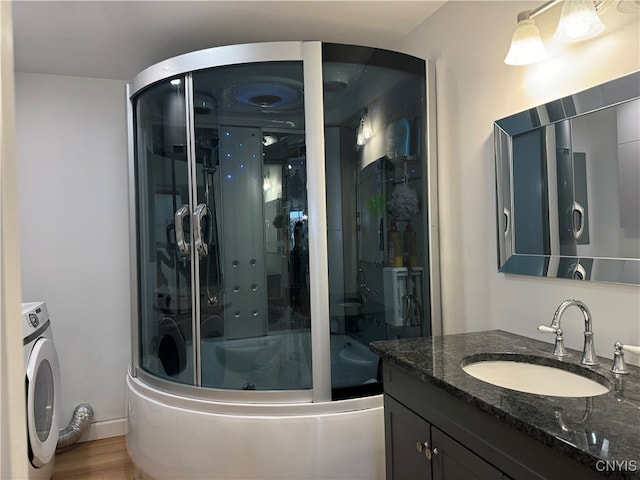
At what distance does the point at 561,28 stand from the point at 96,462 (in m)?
3.05

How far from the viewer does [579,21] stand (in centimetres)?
128

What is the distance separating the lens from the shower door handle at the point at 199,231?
2092 mm

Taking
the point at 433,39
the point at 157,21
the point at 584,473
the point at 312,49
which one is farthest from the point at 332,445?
the point at 157,21

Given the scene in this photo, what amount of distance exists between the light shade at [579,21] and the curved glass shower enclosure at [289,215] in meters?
0.85

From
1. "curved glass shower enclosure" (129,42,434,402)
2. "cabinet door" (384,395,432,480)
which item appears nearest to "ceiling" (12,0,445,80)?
"curved glass shower enclosure" (129,42,434,402)

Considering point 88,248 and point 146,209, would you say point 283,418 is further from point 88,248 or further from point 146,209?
point 88,248

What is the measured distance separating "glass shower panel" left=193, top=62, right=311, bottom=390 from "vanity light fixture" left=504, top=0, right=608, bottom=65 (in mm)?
914

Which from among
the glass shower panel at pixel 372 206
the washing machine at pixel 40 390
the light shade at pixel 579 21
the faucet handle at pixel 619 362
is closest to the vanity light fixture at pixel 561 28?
the light shade at pixel 579 21

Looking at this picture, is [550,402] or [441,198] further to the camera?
[441,198]

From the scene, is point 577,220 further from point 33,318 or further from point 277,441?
point 33,318

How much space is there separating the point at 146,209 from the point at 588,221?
2016 mm

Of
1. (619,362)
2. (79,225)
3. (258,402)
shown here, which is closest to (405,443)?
(619,362)

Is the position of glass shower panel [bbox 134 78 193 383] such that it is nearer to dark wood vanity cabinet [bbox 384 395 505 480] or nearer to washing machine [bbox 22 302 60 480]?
washing machine [bbox 22 302 60 480]

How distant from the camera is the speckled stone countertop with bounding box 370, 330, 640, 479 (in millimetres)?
788
